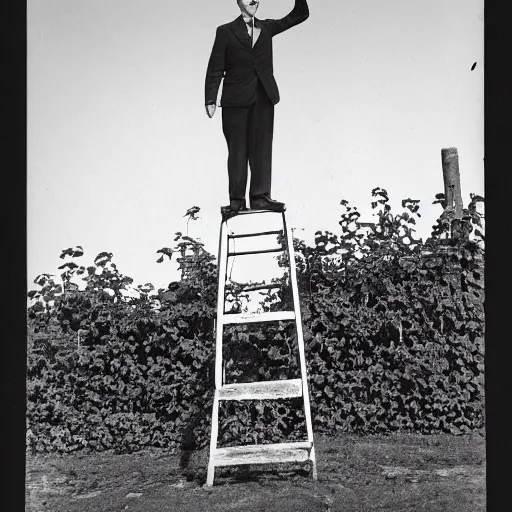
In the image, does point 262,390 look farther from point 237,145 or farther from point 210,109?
point 210,109

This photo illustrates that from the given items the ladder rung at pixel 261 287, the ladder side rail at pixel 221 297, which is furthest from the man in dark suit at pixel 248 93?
the ladder rung at pixel 261 287

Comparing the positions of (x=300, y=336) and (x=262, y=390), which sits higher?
(x=300, y=336)

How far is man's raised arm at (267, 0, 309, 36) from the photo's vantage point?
19.9 ft

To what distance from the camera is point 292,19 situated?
6.06m

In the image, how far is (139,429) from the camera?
641 cm

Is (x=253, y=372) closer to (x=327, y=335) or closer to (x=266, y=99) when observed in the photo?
(x=327, y=335)

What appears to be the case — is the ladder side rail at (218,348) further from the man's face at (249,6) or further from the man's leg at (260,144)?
the man's face at (249,6)

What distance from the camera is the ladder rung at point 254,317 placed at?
5879mm

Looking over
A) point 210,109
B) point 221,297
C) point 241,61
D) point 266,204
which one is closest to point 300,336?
point 221,297

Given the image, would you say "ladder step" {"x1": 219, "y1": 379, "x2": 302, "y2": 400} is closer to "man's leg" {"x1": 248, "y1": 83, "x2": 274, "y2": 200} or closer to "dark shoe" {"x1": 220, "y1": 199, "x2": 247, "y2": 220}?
"dark shoe" {"x1": 220, "y1": 199, "x2": 247, "y2": 220}

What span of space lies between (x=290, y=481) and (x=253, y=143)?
2.13m

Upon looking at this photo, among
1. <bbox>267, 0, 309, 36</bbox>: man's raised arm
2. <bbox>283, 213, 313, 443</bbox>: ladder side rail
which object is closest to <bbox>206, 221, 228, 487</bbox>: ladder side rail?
<bbox>283, 213, 313, 443</bbox>: ladder side rail

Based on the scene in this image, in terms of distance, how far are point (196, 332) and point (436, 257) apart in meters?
1.70

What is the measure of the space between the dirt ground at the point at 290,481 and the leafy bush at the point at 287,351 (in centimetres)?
13
